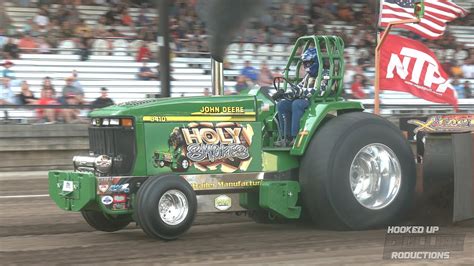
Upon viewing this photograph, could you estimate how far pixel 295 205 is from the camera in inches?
290

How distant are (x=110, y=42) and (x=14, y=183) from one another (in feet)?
15.4

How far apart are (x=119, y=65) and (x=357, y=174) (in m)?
9.23

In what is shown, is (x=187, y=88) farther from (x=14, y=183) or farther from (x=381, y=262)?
(x=381, y=262)

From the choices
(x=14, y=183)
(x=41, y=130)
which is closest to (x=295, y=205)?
(x=14, y=183)

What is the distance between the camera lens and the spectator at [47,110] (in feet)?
47.4

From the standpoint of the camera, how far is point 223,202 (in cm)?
714

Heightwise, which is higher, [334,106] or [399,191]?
[334,106]

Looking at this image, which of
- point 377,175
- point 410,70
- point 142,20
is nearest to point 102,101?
point 142,20

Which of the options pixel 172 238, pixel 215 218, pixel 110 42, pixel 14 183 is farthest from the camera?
pixel 110 42

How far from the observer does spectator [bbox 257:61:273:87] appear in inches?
642

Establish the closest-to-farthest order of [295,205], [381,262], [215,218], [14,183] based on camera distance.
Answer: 1. [381,262]
2. [295,205]
3. [215,218]
4. [14,183]

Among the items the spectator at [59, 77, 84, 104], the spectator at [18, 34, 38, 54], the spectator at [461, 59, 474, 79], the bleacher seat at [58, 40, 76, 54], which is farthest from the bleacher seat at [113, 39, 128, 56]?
the spectator at [461, 59, 474, 79]

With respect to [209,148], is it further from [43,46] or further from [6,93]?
[43,46]

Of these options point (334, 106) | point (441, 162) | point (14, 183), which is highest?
point (334, 106)
